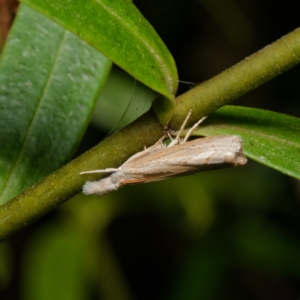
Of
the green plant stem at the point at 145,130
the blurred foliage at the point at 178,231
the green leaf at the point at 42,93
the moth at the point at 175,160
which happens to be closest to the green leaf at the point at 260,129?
the moth at the point at 175,160

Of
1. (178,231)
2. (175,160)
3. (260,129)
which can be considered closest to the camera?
(260,129)

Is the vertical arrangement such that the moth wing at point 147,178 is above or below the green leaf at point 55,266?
below

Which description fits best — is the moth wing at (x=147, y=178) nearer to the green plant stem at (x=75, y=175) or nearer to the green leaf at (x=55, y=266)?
the green plant stem at (x=75, y=175)

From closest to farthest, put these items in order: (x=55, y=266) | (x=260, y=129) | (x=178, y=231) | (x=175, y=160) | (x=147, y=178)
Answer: (x=260, y=129) < (x=175, y=160) < (x=147, y=178) < (x=55, y=266) < (x=178, y=231)

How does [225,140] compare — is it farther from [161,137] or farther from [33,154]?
[33,154]

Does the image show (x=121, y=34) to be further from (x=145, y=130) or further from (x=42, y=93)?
(x=42, y=93)

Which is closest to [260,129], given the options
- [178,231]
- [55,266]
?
[55,266]

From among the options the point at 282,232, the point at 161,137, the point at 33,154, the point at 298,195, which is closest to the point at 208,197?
the point at 282,232

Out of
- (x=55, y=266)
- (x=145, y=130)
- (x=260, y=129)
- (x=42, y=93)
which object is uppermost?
(x=42, y=93)
